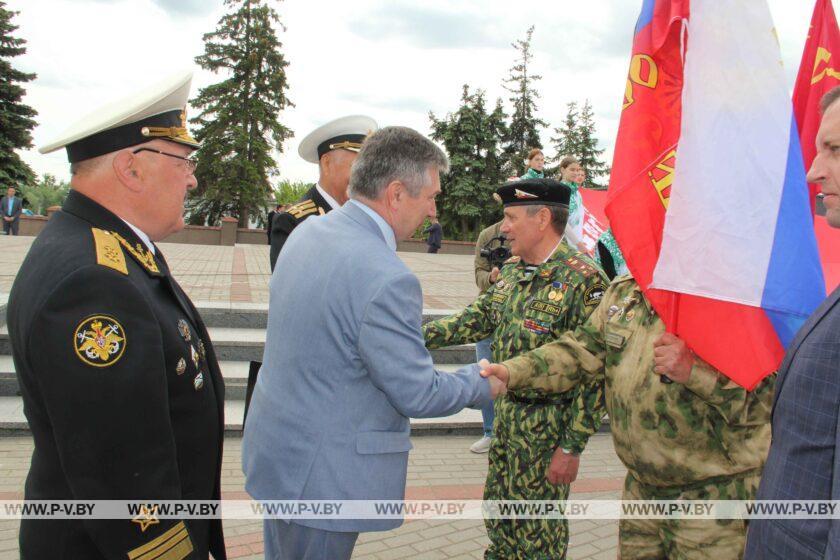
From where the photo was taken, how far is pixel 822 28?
2.51 meters

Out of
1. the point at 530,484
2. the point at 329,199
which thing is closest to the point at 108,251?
the point at 530,484

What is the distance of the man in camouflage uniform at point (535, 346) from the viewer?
9.26 feet

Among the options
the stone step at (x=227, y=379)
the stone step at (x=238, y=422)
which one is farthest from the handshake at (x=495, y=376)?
the stone step at (x=227, y=379)

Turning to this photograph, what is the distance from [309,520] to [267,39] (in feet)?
130

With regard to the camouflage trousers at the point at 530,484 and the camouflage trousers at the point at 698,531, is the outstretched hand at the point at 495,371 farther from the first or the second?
the camouflage trousers at the point at 698,531

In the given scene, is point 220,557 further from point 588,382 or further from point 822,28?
point 822,28

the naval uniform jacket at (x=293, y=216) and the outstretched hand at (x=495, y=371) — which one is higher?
the naval uniform jacket at (x=293, y=216)

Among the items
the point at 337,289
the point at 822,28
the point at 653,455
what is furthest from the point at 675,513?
the point at 822,28

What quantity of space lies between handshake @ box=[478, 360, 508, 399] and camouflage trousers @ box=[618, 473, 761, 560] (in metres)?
0.68

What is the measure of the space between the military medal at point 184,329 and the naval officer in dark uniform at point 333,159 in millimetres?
2053

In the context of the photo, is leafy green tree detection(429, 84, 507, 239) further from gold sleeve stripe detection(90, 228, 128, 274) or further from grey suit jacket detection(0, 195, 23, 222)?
gold sleeve stripe detection(90, 228, 128, 274)

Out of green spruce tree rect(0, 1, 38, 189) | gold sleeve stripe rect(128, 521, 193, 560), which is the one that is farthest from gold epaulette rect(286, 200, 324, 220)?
green spruce tree rect(0, 1, 38, 189)

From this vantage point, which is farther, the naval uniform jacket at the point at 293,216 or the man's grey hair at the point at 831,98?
the naval uniform jacket at the point at 293,216

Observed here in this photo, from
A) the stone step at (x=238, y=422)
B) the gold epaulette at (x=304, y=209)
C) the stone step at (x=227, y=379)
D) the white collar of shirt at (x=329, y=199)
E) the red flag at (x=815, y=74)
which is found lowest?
the stone step at (x=238, y=422)
